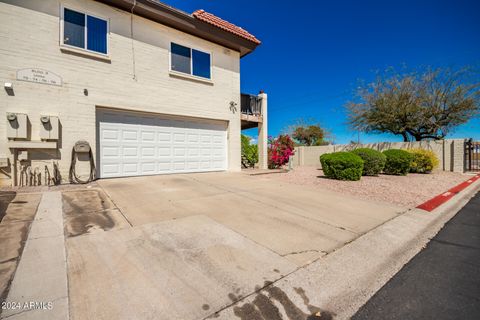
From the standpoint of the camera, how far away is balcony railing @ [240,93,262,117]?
1091 centimetres

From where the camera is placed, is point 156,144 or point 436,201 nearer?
point 436,201

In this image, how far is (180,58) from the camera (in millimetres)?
8539

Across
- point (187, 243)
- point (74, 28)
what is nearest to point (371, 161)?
point (187, 243)

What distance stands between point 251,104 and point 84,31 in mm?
7161

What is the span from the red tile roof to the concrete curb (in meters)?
8.89

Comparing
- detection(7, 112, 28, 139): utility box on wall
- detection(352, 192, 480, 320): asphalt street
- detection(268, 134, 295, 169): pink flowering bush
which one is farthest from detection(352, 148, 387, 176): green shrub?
detection(7, 112, 28, 139): utility box on wall

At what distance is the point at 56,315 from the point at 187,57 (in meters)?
8.82

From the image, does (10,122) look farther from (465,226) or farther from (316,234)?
(465,226)

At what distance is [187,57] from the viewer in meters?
8.70

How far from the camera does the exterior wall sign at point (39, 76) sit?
227 inches

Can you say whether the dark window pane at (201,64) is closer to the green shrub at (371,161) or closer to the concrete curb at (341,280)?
the green shrub at (371,161)

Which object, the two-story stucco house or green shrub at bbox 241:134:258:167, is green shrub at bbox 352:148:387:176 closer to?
green shrub at bbox 241:134:258:167

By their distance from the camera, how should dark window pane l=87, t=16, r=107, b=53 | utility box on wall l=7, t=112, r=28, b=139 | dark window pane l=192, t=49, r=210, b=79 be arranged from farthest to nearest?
dark window pane l=192, t=49, r=210, b=79
dark window pane l=87, t=16, r=107, b=53
utility box on wall l=7, t=112, r=28, b=139

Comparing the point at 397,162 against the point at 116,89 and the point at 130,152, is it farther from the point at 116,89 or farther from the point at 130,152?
the point at 116,89
